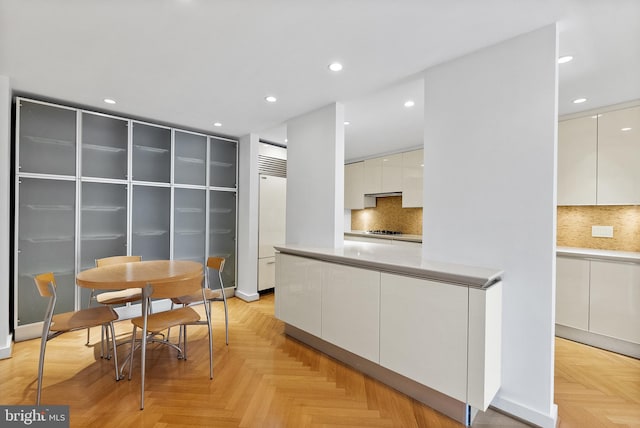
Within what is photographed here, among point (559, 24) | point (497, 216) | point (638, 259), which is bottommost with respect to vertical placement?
point (638, 259)

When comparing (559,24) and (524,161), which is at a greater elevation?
(559,24)

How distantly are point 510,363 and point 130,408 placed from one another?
8.51 ft

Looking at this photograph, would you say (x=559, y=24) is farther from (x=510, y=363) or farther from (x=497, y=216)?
(x=510, y=363)

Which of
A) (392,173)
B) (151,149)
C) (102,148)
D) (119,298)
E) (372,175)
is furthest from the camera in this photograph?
(372,175)

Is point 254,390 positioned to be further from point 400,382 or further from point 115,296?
point 115,296

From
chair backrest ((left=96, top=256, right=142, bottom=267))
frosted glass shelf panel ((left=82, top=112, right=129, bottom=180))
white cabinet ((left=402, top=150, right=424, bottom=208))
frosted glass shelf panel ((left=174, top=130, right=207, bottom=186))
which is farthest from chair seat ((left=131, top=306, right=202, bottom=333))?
white cabinet ((left=402, top=150, right=424, bottom=208))

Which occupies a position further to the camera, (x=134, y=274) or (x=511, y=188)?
(x=134, y=274)

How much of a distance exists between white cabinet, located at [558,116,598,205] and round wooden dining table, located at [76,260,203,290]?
403 cm

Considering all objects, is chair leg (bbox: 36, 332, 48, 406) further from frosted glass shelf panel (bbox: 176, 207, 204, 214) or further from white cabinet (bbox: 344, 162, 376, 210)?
white cabinet (bbox: 344, 162, 376, 210)

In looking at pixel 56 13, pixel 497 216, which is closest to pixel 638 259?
pixel 497 216

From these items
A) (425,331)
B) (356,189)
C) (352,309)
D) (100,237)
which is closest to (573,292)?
(425,331)

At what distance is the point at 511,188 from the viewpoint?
1888 mm

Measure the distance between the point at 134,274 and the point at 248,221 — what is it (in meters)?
2.14

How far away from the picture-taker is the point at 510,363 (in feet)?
6.22
